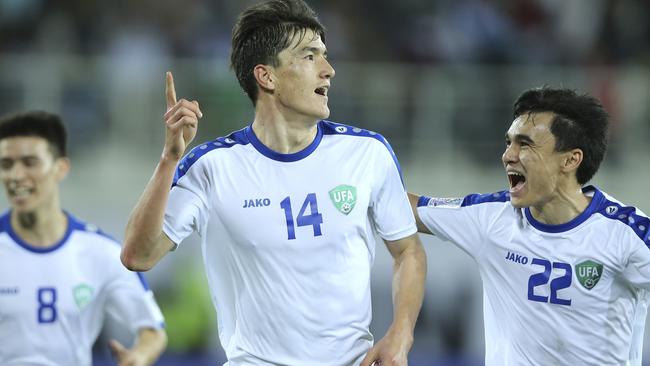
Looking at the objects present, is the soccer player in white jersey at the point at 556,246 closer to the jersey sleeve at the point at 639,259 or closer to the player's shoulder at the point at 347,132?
the jersey sleeve at the point at 639,259

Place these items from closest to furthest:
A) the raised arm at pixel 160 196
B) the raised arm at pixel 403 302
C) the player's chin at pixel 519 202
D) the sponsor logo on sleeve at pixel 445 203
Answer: the raised arm at pixel 160 196, the raised arm at pixel 403 302, the player's chin at pixel 519 202, the sponsor logo on sleeve at pixel 445 203

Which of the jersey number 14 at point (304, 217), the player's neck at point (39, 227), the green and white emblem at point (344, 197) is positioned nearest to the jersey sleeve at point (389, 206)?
the green and white emblem at point (344, 197)

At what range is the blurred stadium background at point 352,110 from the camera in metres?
13.0

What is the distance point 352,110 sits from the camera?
43.1 ft

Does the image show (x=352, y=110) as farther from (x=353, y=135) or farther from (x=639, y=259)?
(x=639, y=259)

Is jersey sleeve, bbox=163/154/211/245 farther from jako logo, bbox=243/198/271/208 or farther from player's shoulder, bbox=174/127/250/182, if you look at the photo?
jako logo, bbox=243/198/271/208

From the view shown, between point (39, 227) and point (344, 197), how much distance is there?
2436mm

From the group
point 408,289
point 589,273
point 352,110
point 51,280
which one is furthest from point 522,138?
point 352,110

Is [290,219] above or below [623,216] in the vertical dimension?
below

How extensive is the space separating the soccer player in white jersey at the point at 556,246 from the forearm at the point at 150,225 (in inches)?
64.1

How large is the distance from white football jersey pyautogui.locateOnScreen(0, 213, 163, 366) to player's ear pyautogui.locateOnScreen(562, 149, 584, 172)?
8.39 feet

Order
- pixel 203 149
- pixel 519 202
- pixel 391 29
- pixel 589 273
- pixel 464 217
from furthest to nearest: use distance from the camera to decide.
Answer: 1. pixel 391 29
2. pixel 464 217
3. pixel 519 202
4. pixel 589 273
5. pixel 203 149

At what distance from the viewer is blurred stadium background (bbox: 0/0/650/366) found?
1301 centimetres

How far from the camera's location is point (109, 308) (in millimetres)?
7590
